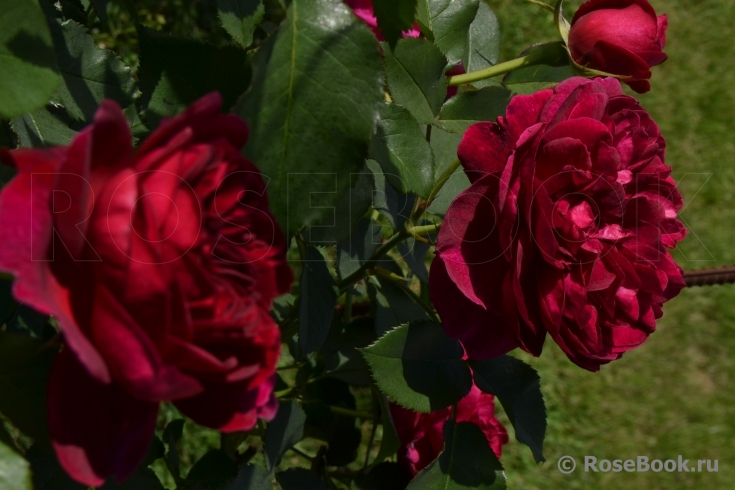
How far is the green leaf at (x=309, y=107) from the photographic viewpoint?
0.38m

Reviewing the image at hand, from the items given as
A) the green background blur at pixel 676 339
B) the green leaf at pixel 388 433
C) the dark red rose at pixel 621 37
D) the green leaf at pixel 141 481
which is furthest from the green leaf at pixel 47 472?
the green background blur at pixel 676 339

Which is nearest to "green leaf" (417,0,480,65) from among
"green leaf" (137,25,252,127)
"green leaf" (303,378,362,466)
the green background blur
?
"green leaf" (137,25,252,127)

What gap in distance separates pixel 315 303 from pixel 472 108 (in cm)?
23

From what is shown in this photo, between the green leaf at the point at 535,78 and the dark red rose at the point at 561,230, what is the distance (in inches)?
6.2

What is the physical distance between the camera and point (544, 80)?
705 mm

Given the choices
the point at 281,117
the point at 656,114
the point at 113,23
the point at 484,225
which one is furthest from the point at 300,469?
the point at 656,114

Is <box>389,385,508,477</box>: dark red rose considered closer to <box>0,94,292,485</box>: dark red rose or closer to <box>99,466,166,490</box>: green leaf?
<box>99,466,166,490</box>: green leaf

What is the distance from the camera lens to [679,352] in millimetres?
1942

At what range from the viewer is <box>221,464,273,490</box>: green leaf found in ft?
2.13

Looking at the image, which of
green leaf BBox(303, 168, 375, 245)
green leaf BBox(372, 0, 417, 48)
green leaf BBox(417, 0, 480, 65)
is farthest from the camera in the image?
green leaf BBox(417, 0, 480, 65)

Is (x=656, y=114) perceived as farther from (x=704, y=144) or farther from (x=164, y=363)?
(x=164, y=363)

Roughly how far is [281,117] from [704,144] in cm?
209

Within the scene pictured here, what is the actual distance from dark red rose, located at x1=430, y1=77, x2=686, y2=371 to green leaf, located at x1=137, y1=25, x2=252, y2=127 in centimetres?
19
